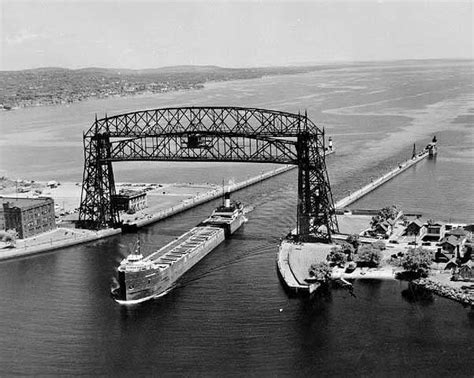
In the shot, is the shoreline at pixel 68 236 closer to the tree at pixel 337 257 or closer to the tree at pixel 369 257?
the tree at pixel 337 257

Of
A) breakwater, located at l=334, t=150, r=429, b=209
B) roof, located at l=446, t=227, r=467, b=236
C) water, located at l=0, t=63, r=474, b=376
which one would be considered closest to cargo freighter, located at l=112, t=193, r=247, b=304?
water, located at l=0, t=63, r=474, b=376

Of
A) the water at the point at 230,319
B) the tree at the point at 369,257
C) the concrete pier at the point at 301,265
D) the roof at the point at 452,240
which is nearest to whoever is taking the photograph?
the water at the point at 230,319

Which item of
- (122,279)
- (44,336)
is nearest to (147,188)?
(122,279)

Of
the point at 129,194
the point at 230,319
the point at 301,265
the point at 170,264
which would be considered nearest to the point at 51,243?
the point at 170,264

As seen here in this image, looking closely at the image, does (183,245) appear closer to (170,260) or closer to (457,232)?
(170,260)

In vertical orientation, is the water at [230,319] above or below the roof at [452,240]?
below

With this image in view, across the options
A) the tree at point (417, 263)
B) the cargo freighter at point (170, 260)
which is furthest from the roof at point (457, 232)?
the cargo freighter at point (170, 260)

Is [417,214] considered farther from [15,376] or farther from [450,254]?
[15,376]

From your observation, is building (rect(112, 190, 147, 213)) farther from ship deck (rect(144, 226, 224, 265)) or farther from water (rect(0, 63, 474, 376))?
ship deck (rect(144, 226, 224, 265))
